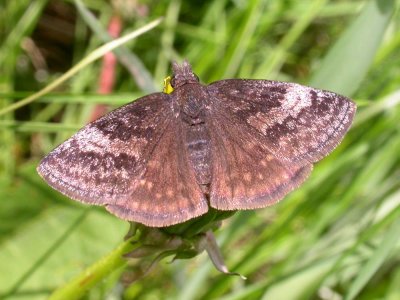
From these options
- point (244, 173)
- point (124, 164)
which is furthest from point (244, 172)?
point (124, 164)

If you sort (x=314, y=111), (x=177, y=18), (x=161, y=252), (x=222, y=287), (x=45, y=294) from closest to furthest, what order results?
(x=161, y=252) → (x=314, y=111) → (x=222, y=287) → (x=45, y=294) → (x=177, y=18)

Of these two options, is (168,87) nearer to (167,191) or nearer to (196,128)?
(196,128)

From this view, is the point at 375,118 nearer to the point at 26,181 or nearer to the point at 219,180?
the point at 219,180

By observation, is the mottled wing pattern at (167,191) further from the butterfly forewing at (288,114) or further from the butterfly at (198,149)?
the butterfly forewing at (288,114)

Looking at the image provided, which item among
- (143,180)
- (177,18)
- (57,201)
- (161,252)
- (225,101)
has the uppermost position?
(177,18)

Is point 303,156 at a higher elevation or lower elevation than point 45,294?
lower

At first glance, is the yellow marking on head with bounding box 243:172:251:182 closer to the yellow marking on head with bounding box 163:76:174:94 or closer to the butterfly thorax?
the butterfly thorax

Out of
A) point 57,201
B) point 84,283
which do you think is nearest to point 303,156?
point 84,283

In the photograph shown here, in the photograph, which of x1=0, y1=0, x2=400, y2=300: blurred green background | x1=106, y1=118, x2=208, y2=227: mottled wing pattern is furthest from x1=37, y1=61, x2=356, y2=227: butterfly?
x1=0, y1=0, x2=400, y2=300: blurred green background
